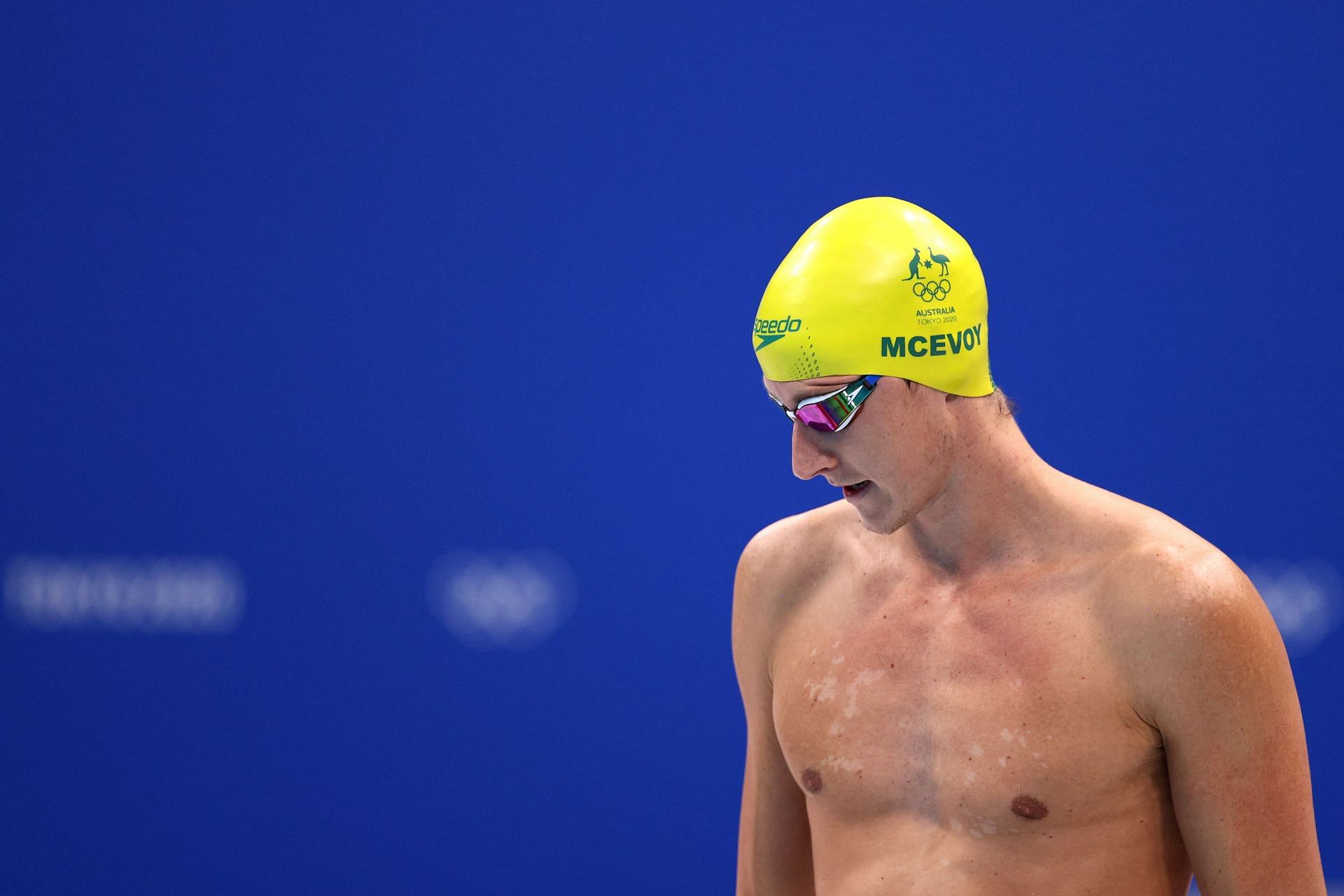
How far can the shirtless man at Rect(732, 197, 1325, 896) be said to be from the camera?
129 cm

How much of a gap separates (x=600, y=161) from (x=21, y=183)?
1247 millimetres

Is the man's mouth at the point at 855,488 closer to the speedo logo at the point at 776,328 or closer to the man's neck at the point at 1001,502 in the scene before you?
the man's neck at the point at 1001,502

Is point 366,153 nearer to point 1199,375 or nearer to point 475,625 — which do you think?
point 475,625

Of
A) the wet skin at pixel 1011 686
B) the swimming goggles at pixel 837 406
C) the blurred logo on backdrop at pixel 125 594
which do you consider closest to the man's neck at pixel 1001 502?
the wet skin at pixel 1011 686

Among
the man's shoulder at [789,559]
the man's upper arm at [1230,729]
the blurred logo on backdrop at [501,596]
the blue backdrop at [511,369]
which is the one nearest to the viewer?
the man's upper arm at [1230,729]

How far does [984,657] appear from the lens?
145 cm

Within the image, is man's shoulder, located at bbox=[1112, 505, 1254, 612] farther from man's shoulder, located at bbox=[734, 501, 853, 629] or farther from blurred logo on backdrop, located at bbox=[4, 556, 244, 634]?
blurred logo on backdrop, located at bbox=[4, 556, 244, 634]

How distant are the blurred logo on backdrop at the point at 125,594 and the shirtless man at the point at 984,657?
1606 mm

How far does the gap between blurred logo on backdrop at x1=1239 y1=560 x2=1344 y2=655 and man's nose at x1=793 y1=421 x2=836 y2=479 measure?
4.72 ft

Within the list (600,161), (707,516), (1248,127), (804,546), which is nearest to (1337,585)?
(1248,127)

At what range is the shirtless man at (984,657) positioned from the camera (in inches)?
50.8

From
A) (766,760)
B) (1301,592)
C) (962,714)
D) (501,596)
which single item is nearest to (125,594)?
(501,596)

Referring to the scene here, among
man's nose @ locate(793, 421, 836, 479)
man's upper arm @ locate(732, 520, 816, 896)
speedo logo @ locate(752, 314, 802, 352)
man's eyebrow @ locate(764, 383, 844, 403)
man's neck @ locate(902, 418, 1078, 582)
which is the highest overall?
speedo logo @ locate(752, 314, 802, 352)

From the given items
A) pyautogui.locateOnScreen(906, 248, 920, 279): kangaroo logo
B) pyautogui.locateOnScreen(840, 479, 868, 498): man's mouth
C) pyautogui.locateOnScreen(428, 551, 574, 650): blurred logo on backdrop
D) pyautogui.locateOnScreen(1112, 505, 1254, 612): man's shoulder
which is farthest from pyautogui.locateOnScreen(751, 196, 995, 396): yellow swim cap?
pyautogui.locateOnScreen(428, 551, 574, 650): blurred logo on backdrop
